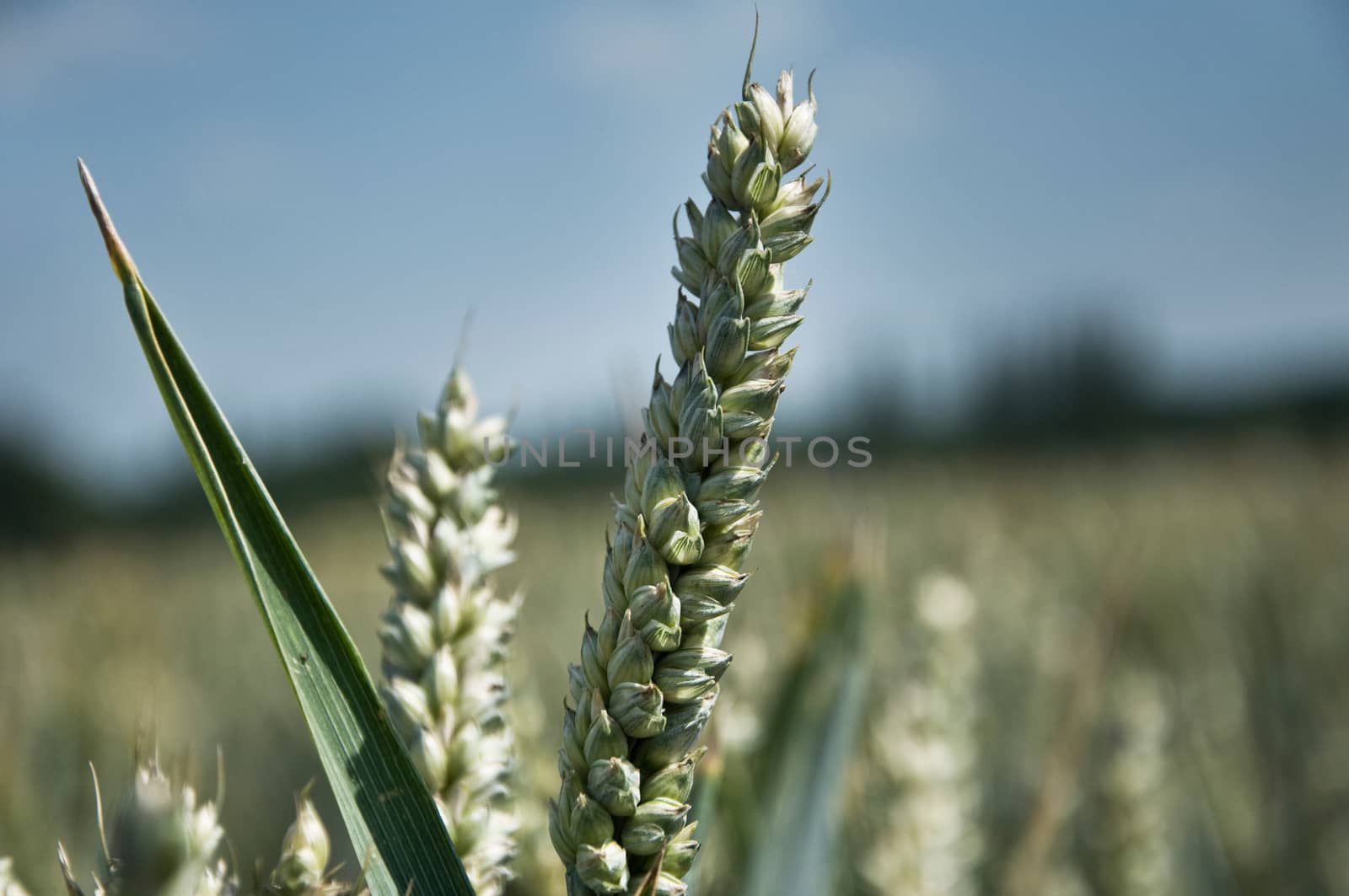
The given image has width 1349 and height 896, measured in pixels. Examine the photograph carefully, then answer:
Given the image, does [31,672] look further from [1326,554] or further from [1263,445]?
[1263,445]

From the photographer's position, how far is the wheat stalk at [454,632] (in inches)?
20.3

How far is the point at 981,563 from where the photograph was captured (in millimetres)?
3338

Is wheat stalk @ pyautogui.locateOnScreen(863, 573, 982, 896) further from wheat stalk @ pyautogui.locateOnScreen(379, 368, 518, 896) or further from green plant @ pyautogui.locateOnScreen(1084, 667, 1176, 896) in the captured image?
wheat stalk @ pyautogui.locateOnScreen(379, 368, 518, 896)

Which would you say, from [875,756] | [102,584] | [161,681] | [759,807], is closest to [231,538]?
[759,807]

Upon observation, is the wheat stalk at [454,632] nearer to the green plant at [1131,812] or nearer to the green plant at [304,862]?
the green plant at [304,862]

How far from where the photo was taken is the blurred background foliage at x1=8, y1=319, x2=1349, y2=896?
43.4 inches

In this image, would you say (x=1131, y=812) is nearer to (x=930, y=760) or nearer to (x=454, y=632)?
(x=930, y=760)

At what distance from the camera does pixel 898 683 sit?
75.6 inches

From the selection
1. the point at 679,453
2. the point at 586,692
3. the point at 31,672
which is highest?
the point at 679,453

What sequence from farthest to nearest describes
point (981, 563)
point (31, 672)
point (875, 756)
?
point (981, 563)
point (31, 672)
point (875, 756)

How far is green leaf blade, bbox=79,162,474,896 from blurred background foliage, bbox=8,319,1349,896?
90 mm

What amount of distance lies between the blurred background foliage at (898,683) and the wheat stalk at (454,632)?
0.38 feet

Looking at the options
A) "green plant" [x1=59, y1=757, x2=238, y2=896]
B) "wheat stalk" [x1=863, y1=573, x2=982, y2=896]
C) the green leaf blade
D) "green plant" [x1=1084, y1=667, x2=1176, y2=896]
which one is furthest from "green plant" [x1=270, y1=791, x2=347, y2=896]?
"green plant" [x1=1084, y1=667, x2=1176, y2=896]

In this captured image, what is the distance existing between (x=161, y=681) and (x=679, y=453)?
2287mm
